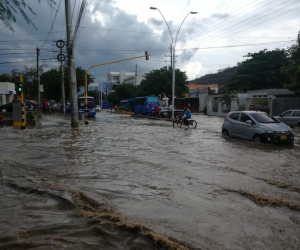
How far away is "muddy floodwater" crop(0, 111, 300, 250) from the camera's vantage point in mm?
4191

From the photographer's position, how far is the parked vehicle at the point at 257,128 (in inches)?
520

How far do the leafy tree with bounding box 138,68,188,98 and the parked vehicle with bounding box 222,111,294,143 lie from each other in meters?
39.8

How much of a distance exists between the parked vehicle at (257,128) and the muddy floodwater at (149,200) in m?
1.97

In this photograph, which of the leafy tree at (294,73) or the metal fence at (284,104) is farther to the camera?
the metal fence at (284,104)

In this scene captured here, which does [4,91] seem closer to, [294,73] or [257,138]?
[294,73]

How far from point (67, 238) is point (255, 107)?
3362 cm

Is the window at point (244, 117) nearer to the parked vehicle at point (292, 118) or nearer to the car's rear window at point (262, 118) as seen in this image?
the car's rear window at point (262, 118)

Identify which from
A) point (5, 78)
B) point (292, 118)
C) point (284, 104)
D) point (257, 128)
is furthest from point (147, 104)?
point (5, 78)

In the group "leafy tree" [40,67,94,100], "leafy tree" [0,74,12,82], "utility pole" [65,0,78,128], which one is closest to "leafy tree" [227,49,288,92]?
"leafy tree" [40,67,94,100]

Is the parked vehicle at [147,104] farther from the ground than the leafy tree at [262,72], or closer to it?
closer to it

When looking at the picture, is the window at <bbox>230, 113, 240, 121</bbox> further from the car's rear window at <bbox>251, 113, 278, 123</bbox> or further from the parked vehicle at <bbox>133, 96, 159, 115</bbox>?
the parked vehicle at <bbox>133, 96, 159, 115</bbox>

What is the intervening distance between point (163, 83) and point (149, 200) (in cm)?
5094

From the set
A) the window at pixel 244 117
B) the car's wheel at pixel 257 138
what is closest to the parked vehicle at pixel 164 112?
the window at pixel 244 117

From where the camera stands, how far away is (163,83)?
56156mm
